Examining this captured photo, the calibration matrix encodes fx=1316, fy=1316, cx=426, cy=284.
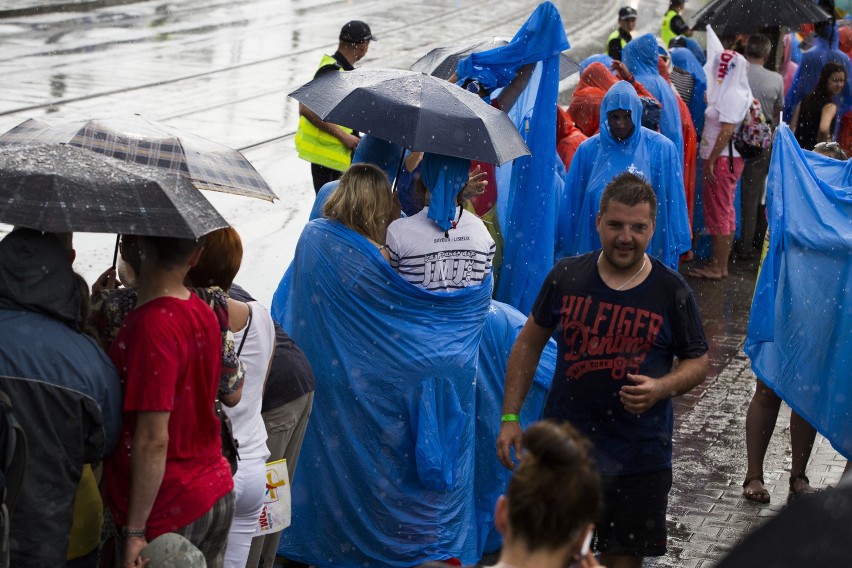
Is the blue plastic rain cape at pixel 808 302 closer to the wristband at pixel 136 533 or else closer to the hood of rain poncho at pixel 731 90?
the wristband at pixel 136 533

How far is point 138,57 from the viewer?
20125mm

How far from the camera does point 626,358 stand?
4.46 meters

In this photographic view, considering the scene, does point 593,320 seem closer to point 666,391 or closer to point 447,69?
point 666,391

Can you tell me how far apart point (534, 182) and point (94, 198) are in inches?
151

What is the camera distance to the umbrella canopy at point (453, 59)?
331 inches

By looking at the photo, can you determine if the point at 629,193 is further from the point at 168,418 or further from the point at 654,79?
the point at 654,79

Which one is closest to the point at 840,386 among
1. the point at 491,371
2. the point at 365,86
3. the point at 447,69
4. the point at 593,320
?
the point at 491,371

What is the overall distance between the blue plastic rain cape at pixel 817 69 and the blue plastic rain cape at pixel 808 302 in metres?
6.88

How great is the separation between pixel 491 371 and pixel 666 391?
1606 mm

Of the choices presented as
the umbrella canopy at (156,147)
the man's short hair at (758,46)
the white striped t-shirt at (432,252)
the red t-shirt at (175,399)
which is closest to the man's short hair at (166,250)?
the red t-shirt at (175,399)

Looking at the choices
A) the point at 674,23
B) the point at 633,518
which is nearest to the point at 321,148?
the point at 633,518

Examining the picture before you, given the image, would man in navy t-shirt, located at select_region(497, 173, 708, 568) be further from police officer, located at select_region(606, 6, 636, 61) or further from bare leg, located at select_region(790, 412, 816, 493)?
police officer, located at select_region(606, 6, 636, 61)

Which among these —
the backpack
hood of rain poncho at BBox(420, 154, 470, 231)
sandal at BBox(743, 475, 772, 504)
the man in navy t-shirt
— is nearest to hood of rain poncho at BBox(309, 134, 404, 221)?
hood of rain poncho at BBox(420, 154, 470, 231)

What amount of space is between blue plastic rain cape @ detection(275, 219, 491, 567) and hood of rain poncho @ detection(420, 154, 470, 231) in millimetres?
302
